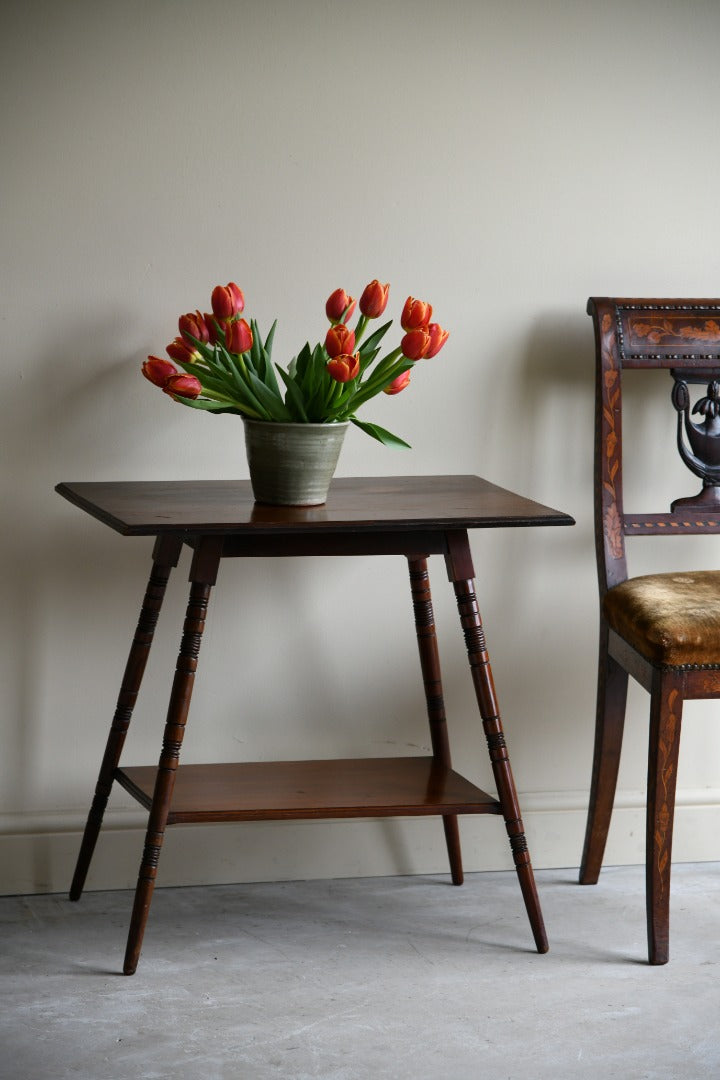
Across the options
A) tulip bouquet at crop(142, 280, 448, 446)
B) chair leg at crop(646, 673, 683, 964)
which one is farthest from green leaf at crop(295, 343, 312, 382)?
chair leg at crop(646, 673, 683, 964)

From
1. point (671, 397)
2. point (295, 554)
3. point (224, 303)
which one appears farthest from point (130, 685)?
point (671, 397)

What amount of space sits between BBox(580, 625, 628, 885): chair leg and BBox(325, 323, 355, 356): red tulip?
712 mm

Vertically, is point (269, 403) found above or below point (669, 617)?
above

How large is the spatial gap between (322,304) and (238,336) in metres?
0.40

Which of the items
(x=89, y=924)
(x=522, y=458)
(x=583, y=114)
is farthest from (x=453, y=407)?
(x=89, y=924)

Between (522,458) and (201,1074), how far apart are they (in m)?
1.20

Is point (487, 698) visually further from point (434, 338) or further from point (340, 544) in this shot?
point (434, 338)

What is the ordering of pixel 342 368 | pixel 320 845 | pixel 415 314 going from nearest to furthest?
1. pixel 342 368
2. pixel 415 314
3. pixel 320 845

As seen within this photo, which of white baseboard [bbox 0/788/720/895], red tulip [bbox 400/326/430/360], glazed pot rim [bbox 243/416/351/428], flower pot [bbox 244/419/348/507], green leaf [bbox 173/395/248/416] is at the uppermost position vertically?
red tulip [bbox 400/326/430/360]

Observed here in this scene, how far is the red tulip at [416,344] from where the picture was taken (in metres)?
1.87

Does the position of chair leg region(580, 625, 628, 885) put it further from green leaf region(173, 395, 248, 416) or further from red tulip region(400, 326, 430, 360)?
green leaf region(173, 395, 248, 416)

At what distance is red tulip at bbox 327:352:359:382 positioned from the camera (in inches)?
70.7

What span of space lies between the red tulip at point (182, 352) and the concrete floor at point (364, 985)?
92cm

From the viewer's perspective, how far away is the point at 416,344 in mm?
1877
